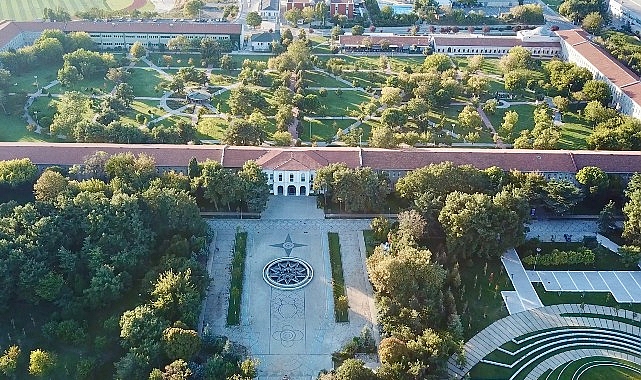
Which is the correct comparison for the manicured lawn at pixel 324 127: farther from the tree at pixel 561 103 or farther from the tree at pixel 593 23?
the tree at pixel 593 23

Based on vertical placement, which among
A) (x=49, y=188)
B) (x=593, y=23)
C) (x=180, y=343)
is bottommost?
(x=180, y=343)

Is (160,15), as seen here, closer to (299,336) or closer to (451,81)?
(451,81)

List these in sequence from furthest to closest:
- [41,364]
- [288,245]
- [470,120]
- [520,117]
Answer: [520,117]
[470,120]
[288,245]
[41,364]

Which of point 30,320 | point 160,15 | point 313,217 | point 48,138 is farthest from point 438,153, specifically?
point 160,15

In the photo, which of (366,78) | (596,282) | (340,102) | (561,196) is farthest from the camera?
(366,78)

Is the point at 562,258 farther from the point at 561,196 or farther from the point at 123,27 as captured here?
the point at 123,27

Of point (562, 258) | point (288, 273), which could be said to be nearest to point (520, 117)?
point (562, 258)

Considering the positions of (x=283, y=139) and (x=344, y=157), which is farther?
(x=283, y=139)

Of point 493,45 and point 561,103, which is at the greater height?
point 561,103

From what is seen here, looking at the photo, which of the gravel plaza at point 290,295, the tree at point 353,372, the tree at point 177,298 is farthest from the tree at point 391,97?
the tree at point 353,372
